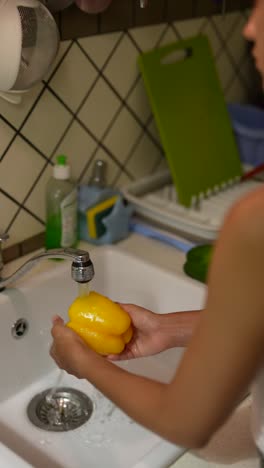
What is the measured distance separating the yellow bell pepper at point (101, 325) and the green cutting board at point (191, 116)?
0.56 m

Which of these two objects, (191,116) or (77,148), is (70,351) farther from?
(191,116)

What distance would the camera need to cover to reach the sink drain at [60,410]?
1044 mm

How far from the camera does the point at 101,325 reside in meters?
0.85

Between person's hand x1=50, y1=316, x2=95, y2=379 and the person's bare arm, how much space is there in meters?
0.11

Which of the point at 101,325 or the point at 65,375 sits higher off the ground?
the point at 101,325

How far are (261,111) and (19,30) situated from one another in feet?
2.73

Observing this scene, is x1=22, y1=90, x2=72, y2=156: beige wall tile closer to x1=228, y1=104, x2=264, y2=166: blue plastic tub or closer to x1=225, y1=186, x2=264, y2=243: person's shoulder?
x1=228, y1=104, x2=264, y2=166: blue plastic tub

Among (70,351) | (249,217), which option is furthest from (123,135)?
(249,217)

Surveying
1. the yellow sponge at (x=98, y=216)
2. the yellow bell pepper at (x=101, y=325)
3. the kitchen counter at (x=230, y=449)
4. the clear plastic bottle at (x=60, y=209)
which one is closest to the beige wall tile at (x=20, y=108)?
the clear plastic bottle at (x=60, y=209)

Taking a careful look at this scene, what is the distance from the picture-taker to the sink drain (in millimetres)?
1044

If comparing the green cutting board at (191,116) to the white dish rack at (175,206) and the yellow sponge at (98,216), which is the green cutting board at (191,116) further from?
the yellow sponge at (98,216)

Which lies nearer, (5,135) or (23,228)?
(5,135)

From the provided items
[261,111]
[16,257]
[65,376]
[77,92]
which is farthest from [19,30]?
[261,111]

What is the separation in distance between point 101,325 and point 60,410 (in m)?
0.30
